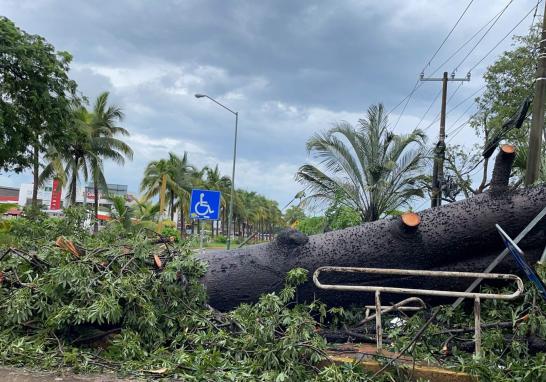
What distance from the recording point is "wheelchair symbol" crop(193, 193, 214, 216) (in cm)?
1309

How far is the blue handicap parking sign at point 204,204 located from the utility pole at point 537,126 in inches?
306

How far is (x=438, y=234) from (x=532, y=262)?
0.97m

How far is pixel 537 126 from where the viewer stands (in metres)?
7.75

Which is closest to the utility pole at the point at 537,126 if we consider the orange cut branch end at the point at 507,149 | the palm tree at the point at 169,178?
the orange cut branch end at the point at 507,149

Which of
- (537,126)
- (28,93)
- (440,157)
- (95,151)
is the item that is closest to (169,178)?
(95,151)

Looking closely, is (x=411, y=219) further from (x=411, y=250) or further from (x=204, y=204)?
(x=204, y=204)

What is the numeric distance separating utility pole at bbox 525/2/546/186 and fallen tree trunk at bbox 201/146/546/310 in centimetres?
279

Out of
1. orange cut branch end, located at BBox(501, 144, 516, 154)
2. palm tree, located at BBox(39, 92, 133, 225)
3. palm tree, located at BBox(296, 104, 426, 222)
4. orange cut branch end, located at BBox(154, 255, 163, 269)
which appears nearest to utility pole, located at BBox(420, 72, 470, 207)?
palm tree, located at BBox(296, 104, 426, 222)

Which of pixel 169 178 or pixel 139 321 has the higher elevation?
pixel 169 178

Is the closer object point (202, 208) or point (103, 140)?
point (202, 208)

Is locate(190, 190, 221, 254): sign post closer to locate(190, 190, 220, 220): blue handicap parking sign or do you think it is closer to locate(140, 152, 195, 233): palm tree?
locate(190, 190, 220, 220): blue handicap parking sign

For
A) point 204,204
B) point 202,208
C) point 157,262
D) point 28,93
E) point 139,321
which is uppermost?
point 28,93

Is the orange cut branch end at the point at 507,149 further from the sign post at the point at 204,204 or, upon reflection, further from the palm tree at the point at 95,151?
the palm tree at the point at 95,151

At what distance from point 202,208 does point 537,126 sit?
323 inches
